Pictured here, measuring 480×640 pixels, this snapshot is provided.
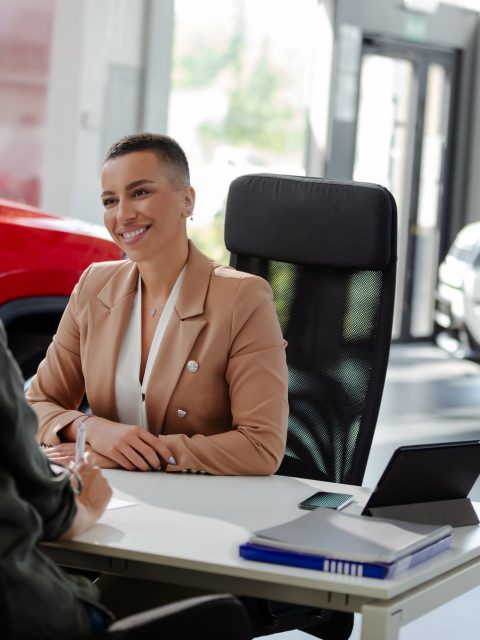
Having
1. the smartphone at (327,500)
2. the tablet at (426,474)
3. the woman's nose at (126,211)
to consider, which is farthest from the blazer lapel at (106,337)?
the tablet at (426,474)

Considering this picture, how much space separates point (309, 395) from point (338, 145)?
7.61 m

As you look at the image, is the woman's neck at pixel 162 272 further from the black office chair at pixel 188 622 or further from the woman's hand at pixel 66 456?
the black office chair at pixel 188 622

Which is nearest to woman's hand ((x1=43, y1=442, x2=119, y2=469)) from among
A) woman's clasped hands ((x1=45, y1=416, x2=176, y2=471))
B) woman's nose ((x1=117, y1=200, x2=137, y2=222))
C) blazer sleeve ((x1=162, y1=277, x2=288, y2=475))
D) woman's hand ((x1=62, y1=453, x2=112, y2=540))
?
woman's clasped hands ((x1=45, y1=416, x2=176, y2=471))

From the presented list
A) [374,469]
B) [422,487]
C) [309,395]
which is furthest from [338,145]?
[422,487]

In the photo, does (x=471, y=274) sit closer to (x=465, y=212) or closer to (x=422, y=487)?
(x=465, y=212)

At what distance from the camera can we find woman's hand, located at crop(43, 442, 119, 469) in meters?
2.35

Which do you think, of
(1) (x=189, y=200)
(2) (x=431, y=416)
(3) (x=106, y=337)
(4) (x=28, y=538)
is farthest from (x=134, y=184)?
(2) (x=431, y=416)

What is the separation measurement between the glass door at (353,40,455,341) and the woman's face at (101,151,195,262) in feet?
26.3

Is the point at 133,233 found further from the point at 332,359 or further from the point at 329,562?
the point at 329,562

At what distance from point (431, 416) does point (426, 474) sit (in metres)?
5.36

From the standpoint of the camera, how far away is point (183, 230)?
2693 mm

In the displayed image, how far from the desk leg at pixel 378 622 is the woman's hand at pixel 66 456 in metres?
0.81

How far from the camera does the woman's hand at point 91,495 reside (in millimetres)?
1859

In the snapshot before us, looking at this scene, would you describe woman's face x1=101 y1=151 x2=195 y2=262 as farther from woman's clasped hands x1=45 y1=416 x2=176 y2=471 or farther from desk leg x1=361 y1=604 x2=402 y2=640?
desk leg x1=361 y1=604 x2=402 y2=640
